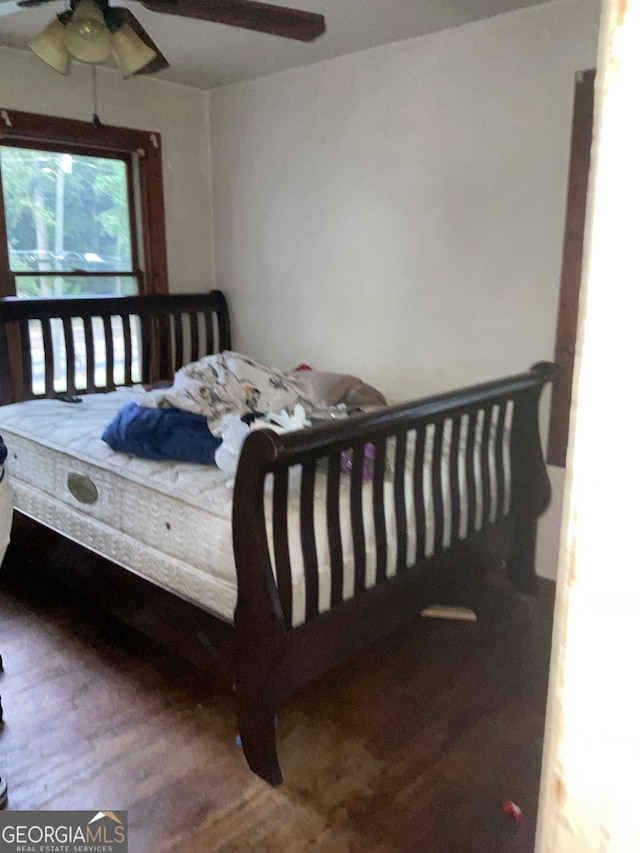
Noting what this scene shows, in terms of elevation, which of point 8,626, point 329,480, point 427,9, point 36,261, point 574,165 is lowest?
point 8,626

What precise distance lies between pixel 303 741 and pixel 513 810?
1.91 ft

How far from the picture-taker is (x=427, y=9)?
2.51m

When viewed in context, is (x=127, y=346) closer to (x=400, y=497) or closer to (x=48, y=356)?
(x=48, y=356)

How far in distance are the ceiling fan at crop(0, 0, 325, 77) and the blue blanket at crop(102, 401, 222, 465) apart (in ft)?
3.55

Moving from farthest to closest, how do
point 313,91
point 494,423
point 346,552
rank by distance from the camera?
point 313,91 → point 494,423 → point 346,552

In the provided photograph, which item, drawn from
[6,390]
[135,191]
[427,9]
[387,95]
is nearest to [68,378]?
[6,390]

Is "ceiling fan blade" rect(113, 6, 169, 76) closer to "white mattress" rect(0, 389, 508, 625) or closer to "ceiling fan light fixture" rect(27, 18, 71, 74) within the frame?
"ceiling fan light fixture" rect(27, 18, 71, 74)

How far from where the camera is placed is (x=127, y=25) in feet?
6.24

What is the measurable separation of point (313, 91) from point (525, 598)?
252 cm

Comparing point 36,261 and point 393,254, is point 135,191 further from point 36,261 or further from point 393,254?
point 393,254

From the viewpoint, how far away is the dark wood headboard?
10.2 feet

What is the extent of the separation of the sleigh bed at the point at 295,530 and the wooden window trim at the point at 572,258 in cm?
21

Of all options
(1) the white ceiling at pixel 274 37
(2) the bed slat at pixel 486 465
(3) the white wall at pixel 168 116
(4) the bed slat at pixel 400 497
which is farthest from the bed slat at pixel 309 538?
(3) the white wall at pixel 168 116

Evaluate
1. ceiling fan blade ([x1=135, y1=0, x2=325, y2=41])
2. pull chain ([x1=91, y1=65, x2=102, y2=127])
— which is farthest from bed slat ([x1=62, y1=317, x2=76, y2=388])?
ceiling fan blade ([x1=135, y1=0, x2=325, y2=41])
